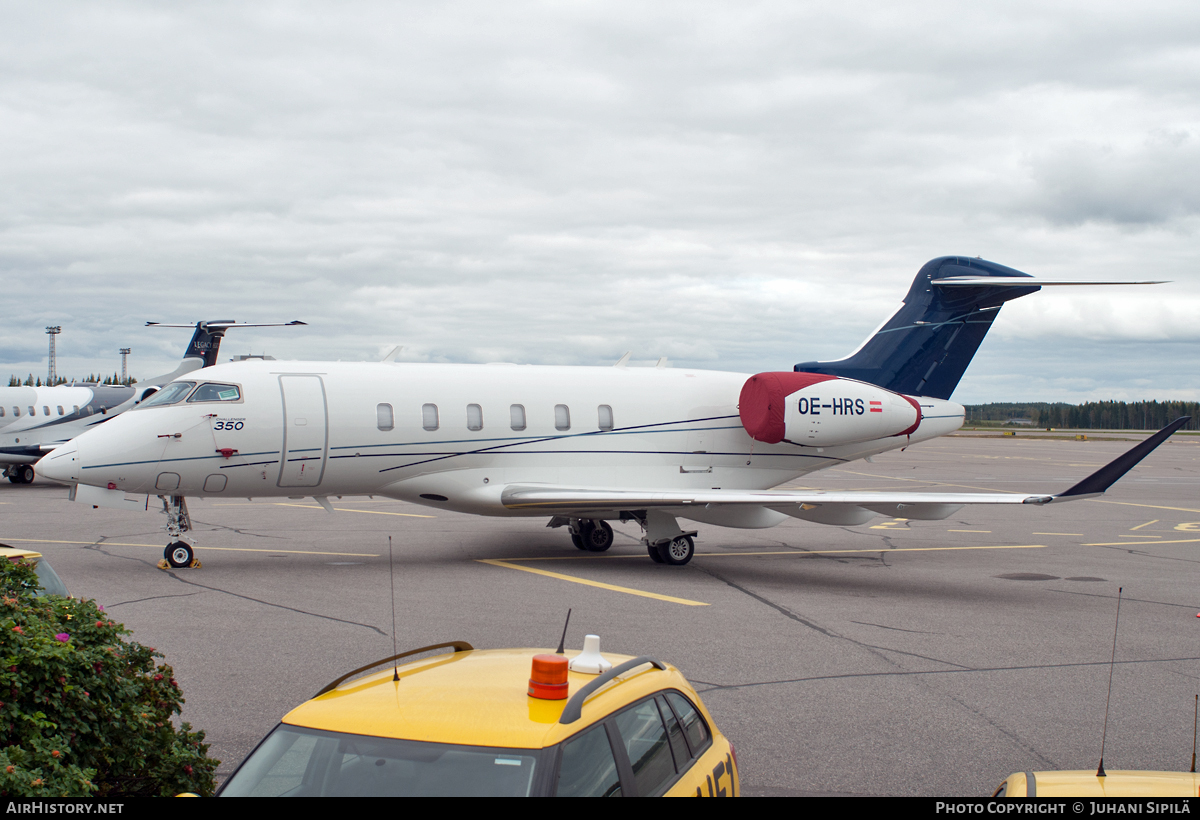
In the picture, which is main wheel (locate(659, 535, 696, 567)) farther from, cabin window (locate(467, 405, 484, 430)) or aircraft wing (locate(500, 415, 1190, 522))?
cabin window (locate(467, 405, 484, 430))

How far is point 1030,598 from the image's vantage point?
12.7 m

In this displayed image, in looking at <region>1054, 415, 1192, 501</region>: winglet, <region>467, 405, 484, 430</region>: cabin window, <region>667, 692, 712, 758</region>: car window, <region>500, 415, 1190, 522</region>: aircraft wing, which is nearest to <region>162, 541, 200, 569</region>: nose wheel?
<region>467, 405, 484, 430</region>: cabin window

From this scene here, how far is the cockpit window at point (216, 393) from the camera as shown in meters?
14.1

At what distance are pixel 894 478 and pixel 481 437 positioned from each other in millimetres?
23598

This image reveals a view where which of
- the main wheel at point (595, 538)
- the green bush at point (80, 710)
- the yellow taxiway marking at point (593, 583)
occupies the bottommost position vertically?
the yellow taxiway marking at point (593, 583)

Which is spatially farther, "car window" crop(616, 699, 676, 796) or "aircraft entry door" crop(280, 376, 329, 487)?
"aircraft entry door" crop(280, 376, 329, 487)

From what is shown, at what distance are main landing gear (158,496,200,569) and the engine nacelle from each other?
30.5 ft

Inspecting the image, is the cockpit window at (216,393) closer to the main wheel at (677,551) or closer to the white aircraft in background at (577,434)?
the white aircraft in background at (577,434)

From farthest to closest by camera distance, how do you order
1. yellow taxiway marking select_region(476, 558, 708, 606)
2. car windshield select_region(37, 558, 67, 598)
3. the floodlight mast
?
1. the floodlight mast
2. yellow taxiway marking select_region(476, 558, 708, 606)
3. car windshield select_region(37, 558, 67, 598)

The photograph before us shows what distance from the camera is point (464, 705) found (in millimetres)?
3660

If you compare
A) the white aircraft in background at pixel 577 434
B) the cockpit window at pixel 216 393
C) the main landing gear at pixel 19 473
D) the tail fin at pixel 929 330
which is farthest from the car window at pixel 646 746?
the main landing gear at pixel 19 473

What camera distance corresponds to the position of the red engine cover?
1642cm

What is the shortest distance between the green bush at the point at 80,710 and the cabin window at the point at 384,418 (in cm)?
896
